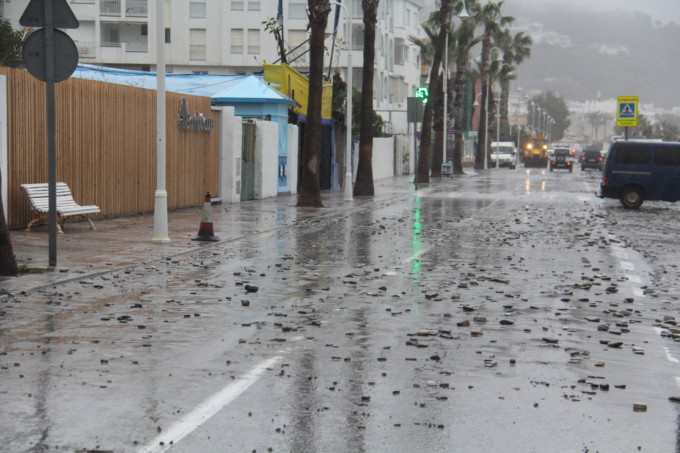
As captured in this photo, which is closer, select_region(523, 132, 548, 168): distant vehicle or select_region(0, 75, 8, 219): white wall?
select_region(0, 75, 8, 219): white wall

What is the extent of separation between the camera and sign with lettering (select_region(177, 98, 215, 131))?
27.4 m

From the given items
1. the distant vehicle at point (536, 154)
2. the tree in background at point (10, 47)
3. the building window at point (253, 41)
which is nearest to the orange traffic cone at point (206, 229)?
the tree in background at point (10, 47)

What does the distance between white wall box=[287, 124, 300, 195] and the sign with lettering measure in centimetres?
850

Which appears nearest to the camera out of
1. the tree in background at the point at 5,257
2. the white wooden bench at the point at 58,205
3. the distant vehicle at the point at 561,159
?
the tree in background at the point at 5,257

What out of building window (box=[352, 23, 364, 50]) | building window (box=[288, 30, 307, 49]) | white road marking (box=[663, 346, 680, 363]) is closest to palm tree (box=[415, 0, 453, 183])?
building window (box=[288, 30, 307, 49])

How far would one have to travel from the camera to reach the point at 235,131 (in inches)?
1223

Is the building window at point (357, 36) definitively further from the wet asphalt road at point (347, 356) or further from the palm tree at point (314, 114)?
the wet asphalt road at point (347, 356)

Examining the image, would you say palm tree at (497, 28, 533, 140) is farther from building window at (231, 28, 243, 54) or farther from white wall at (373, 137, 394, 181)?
white wall at (373, 137, 394, 181)

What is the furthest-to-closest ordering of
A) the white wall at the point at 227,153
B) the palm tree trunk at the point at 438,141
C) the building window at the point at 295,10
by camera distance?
the building window at the point at 295,10, the palm tree trunk at the point at 438,141, the white wall at the point at 227,153

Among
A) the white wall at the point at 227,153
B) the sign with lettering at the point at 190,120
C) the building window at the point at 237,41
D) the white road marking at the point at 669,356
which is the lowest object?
the white road marking at the point at 669,356

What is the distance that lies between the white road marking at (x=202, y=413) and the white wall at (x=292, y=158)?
29810 mm

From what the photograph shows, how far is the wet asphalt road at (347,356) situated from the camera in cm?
630

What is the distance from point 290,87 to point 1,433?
3443 centimetres

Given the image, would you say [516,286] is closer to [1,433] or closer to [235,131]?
[1,433]
